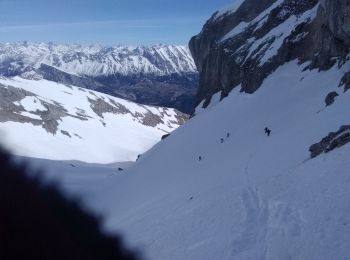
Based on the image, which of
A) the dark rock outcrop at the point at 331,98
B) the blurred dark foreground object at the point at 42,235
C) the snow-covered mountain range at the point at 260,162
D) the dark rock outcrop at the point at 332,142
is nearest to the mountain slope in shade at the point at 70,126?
the snow-covered mountain range at the point at 260,162

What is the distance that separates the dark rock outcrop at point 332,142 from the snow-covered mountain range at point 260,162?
0.08 m

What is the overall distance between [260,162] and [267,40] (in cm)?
3753

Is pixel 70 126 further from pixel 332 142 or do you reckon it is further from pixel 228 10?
pixel 332 142

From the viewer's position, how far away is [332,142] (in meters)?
23.5

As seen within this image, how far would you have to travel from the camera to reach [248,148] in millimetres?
36594

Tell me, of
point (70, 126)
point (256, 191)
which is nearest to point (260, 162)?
point (256, 191)

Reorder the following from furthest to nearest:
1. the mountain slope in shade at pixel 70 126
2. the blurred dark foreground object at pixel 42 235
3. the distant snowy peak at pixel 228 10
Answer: the mountain slope in shade at pixel 70 126 → the distant snowy peak at pixel 228 10 → the blurred dark foreground object at pixel 42 235

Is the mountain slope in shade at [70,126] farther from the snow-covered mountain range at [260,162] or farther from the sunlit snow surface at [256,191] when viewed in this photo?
the sunlit snow surface at [256,191]

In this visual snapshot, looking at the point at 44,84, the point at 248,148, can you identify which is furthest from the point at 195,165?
the point at 44,84

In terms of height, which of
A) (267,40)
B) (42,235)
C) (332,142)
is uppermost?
(267,40)

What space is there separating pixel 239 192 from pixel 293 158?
5194 millimetres

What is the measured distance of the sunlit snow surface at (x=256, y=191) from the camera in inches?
632

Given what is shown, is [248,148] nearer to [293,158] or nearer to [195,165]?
[195,165]

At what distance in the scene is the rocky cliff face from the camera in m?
44.6
